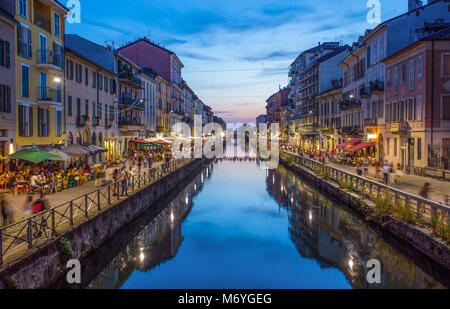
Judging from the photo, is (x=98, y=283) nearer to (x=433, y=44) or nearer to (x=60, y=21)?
(x=60, y=21)

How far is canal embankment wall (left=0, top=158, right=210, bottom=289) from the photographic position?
920cm

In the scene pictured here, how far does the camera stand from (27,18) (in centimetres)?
2336

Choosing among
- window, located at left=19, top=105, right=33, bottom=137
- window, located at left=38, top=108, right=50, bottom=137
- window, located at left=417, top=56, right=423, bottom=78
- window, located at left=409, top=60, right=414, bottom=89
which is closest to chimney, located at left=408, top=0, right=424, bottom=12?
window, located at left=409, top=60, right=414, bottom=89

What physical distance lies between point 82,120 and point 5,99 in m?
10.2

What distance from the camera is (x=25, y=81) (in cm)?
2303

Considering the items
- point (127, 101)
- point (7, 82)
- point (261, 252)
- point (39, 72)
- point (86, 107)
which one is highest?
point (127, 101)

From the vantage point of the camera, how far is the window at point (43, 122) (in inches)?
969

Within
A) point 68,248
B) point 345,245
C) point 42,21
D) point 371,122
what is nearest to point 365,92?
point 371,122

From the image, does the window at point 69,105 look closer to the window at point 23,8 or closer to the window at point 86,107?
the window at point 86,107

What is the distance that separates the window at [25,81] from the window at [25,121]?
2.54 feet

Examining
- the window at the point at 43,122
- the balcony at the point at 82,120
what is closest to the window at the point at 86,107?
the balcony at the point at 82,120

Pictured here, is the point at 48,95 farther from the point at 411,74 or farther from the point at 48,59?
the point at 411,74

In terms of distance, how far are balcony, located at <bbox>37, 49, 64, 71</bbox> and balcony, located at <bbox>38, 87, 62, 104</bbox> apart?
1394 millimetres
